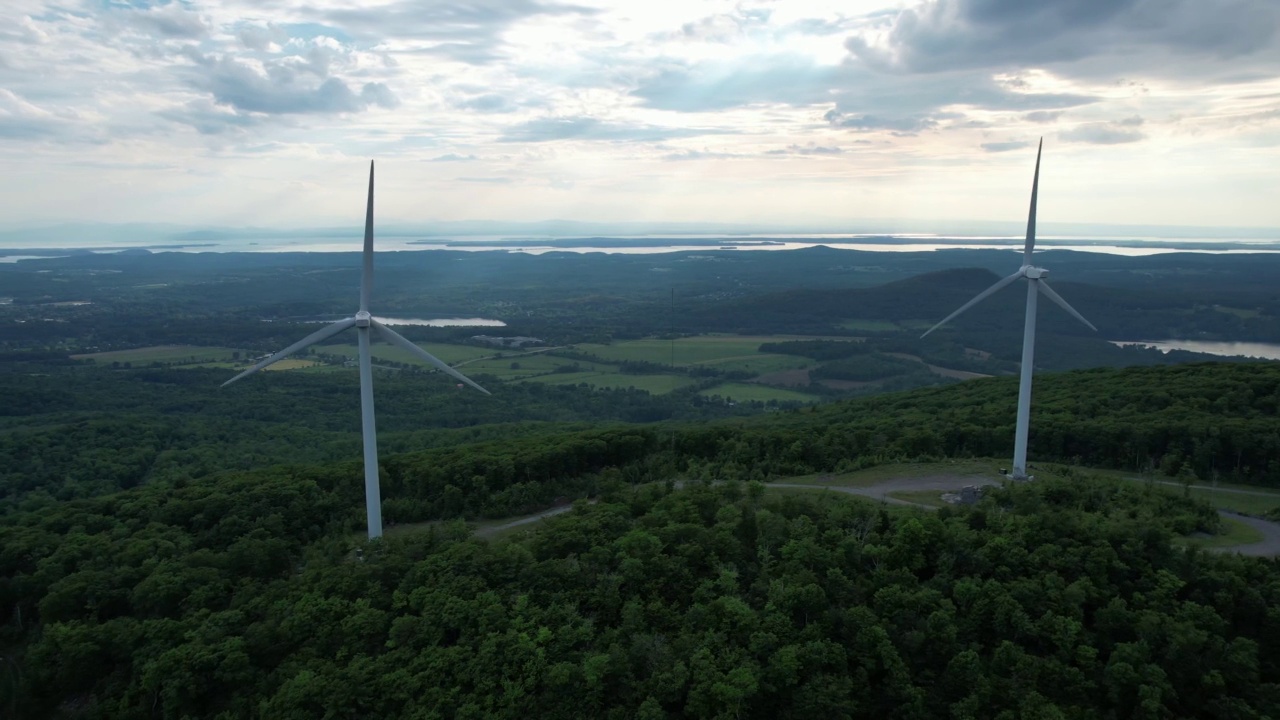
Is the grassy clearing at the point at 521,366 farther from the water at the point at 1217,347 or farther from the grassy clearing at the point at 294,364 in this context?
the water at the point at 1217,347

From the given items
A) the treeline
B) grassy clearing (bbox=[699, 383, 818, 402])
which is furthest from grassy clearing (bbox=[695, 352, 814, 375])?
the treeline

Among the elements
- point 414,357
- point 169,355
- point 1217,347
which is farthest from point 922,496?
point 169,355

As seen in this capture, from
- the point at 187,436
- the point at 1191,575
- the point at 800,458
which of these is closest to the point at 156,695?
the point at 800,458

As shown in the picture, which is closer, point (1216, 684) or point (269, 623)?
point (1216, 684)

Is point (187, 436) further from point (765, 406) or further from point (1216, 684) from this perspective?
point (1216, 684)

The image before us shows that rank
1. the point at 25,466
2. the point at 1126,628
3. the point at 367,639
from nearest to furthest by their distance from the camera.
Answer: the point at 1126,628
the point at 367,639
the point at 25,466

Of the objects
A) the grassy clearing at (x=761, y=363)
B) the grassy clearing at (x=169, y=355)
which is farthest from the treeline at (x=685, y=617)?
the grassy clearing at (x=169, y=355)
